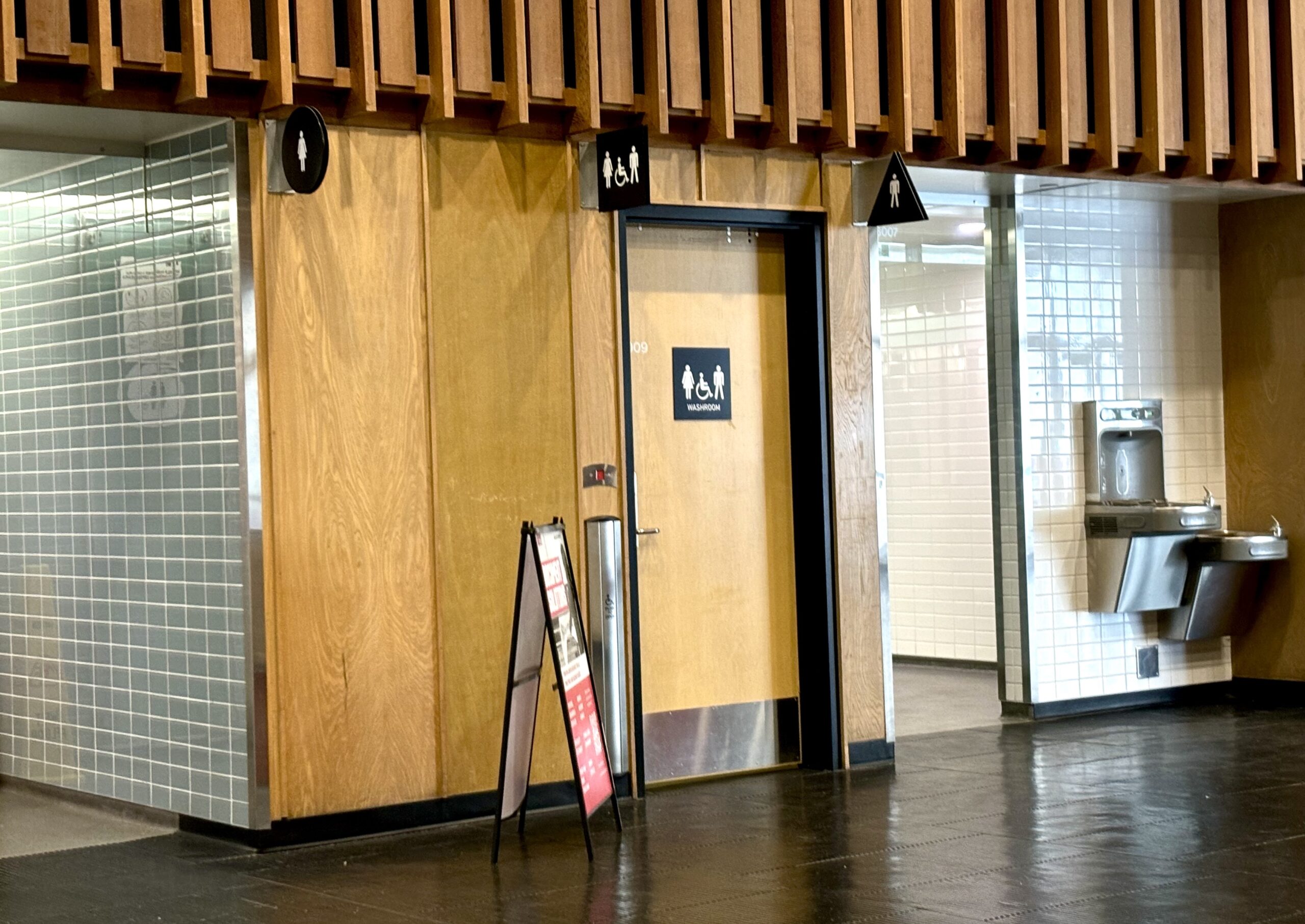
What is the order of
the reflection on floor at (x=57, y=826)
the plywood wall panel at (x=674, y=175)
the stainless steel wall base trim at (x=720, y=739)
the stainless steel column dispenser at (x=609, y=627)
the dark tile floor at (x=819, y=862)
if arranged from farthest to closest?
→ the stainless steel wall base trim at (x=720, y=739) → the plywood wall panel at (x=674, y=175) → the stainless steel column dispenser at (x=609, y=627) → the reflection on floor at (x=57, y=826) → the dark tile floor at (x=819, y=862)

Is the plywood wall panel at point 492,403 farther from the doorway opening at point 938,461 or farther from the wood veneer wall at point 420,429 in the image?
the doorway opening at point 938,461

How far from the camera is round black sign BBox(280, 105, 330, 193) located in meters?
5.88

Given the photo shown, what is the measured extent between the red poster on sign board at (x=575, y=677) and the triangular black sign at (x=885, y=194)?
7.48 feet

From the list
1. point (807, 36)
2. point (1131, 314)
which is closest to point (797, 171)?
point (807, 36)

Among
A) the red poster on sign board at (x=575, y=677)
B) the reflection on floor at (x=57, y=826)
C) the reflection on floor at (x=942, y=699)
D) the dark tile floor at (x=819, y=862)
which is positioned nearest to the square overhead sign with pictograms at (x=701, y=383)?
the red poster on sign board at (x=575, y=677)

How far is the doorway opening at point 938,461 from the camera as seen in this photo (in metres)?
11.0

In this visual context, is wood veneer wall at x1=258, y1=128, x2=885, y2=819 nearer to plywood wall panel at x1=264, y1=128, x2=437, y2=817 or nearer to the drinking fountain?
plywood wall panel at x1=264, y1=128, x2=437, y2=817

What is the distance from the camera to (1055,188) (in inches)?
347

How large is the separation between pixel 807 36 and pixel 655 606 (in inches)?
102

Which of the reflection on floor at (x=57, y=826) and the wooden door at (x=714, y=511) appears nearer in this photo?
the reflection on floor at (x=57, y=826)

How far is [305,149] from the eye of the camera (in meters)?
5.98

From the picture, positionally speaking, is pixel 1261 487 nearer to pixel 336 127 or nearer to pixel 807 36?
pixel 807 36

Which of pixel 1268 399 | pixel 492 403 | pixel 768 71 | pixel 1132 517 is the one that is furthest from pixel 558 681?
pixel 1268 399

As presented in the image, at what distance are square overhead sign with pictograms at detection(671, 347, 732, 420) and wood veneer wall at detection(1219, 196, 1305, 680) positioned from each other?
12.2 ft
